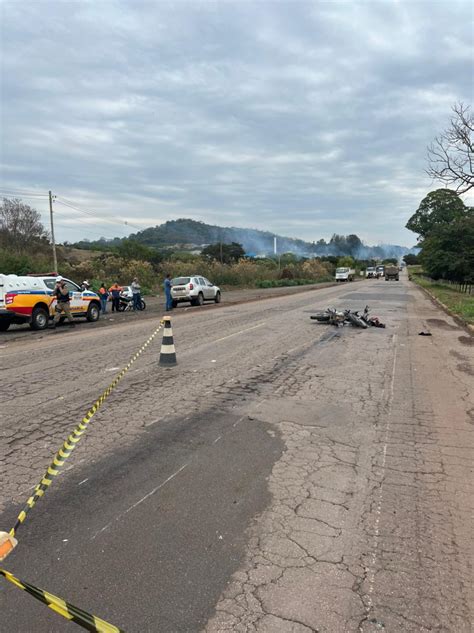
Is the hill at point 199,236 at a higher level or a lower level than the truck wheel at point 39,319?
higher

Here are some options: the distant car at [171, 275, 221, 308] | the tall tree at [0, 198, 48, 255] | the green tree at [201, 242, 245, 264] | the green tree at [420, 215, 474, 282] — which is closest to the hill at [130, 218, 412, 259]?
the green tree at [201, 242, 245, 264]

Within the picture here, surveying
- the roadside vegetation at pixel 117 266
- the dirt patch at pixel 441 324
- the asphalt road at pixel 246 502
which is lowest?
the dirt patch at pixel 441 324

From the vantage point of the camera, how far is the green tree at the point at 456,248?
3584cm

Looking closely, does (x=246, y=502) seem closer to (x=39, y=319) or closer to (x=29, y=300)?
(x=29, y=300)

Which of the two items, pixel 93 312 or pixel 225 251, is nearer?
pixel 93 312

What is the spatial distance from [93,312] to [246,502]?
52.5ft

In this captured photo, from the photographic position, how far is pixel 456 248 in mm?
38500

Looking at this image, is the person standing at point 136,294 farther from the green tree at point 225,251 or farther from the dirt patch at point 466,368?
the green tree at point 225,251

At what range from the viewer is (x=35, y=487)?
3859 mm

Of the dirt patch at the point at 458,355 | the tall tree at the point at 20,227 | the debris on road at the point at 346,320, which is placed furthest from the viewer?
the tall tree at the point at 20,227

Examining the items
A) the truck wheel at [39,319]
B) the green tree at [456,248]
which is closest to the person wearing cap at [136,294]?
the truck wheel at [39,319]

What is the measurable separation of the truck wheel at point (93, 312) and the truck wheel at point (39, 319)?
7.09 feet

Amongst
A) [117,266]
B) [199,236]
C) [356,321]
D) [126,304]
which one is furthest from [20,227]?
[199,236]

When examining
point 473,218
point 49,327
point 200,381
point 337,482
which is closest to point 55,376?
point 200,381
